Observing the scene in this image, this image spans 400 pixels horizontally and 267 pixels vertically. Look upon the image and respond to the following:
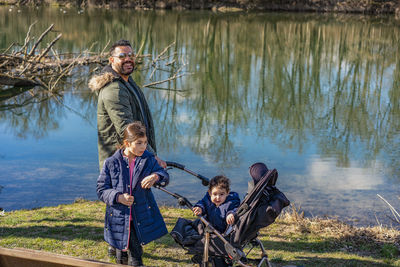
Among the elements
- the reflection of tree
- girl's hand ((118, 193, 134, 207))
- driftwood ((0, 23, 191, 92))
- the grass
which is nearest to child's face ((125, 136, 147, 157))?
girl's hand ((118, 193, 134, 207))

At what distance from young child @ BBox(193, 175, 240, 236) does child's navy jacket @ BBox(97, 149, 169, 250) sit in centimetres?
38

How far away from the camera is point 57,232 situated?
5078mm

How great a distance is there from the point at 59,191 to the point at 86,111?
5.52 meters

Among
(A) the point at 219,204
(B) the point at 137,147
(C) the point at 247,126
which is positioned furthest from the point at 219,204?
(C) the point at 247,126

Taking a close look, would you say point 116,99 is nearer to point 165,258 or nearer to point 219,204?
point 219,204

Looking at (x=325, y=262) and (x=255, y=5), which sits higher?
(x=255, y=5)

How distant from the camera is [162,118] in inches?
472

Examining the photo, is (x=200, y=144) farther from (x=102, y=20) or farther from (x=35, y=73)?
(x=102, y=20)

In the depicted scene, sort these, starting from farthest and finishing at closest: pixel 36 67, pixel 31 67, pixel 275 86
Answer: pixel 275 86, pixel 36 67, pixel 31 67

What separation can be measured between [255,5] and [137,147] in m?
44.9

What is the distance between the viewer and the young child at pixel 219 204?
3697mm

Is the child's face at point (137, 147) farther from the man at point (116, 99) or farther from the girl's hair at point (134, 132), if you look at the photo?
the man at point (116, 99)

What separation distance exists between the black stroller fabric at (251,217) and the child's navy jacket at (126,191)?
0.84 ft

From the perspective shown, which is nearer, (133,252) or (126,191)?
(126,191)
